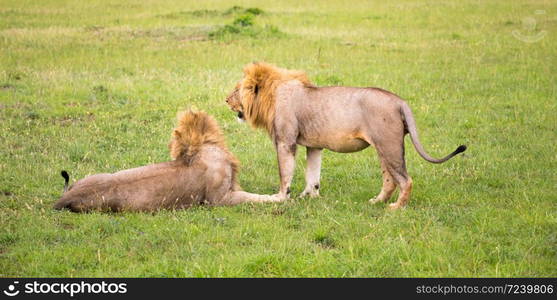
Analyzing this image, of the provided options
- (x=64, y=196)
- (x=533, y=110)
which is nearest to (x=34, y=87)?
(x=64, y=196)

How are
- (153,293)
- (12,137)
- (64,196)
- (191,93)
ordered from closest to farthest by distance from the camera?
1. (153,293)
2. (64,196)
3. (12,137)
4. (191,93)

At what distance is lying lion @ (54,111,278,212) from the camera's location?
696cm

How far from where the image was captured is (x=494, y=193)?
7641mm

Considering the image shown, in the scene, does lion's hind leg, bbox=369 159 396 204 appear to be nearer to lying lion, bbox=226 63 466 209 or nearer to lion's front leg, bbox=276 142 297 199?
lying lion, bbox=226 63 466 209

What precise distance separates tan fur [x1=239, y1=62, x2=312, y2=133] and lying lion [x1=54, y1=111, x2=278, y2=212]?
1.46ft

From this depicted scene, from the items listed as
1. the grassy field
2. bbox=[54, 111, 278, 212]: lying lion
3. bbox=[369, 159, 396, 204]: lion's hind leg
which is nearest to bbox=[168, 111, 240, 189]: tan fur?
bbox=[54, 111, 278, 212]: lying lion

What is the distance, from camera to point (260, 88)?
7.89 metres

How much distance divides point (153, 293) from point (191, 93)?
793 centimetres

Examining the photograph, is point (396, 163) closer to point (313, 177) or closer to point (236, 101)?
point (313, 177)

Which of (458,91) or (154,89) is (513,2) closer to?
(458,91)

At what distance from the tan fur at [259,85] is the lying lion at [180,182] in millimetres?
444

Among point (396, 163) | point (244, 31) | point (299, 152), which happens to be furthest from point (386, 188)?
point (244, 31)

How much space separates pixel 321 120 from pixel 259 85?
0.89 m

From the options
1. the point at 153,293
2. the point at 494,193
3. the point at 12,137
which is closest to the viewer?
the point at 153,293
